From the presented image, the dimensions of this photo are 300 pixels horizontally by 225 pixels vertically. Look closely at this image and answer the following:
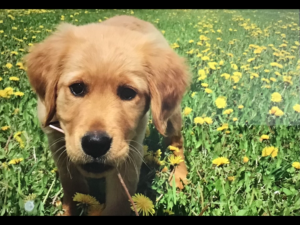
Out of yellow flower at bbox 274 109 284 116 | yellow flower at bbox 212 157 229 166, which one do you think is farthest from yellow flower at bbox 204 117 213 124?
yellow flower at bbox 274 109 284 116

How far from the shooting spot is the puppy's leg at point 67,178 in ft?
6.07

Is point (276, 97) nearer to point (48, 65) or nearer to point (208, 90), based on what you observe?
point (208, 90)

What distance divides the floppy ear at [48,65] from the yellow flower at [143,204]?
54 cm

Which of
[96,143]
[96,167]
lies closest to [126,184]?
[96,167]

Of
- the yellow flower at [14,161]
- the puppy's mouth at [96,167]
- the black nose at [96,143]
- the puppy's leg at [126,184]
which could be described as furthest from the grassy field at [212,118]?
the black nose at [96,143]

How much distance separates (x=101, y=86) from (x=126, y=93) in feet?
0.38

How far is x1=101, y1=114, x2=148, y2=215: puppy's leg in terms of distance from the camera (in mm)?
1844

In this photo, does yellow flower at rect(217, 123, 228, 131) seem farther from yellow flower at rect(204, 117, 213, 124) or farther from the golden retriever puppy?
the golden retriever puppy

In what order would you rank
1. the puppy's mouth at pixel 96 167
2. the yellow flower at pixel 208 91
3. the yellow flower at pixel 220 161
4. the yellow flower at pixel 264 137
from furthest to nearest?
the yellow flower at pixel 208 91 → the yellow flower at pixel 264 137 → the yellow flower at pixel 220 161 → the puppy's mouth at pixel 96 167

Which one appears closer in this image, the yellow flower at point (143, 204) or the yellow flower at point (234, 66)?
the yellow flower at point (143, 204)

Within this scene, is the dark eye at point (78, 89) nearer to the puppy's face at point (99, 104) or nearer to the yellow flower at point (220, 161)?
Result: the puppy's face at point (99, 104)

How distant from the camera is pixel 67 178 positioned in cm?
194
